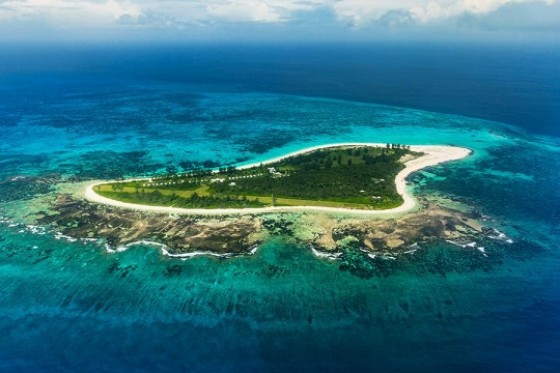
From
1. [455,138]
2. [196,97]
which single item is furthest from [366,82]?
[455,138]

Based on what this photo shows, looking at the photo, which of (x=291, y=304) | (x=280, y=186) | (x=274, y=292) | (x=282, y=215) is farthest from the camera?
(x=280, y=186)

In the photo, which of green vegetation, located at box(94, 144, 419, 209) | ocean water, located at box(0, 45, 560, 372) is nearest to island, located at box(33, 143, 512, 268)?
green vegetation, located at box(94, 144, 419, 209)

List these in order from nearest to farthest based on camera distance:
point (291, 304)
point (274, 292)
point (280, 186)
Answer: point (291, 304) → point (274, 292) → point (280, 186)

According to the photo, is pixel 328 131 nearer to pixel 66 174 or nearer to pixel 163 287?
pixel 66 174

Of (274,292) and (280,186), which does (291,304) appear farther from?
(280,186)

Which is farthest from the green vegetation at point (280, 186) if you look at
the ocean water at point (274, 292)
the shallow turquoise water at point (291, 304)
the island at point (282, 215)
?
the shallow turquoise water at point (291, 304)

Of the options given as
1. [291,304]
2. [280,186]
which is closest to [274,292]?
[291,304]

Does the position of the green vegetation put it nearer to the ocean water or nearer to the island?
the island

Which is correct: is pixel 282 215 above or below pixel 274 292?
above

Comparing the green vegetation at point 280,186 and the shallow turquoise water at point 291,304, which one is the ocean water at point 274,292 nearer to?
the shallow turquoise water at point 291,304

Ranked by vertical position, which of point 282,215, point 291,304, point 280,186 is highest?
point 280,186
